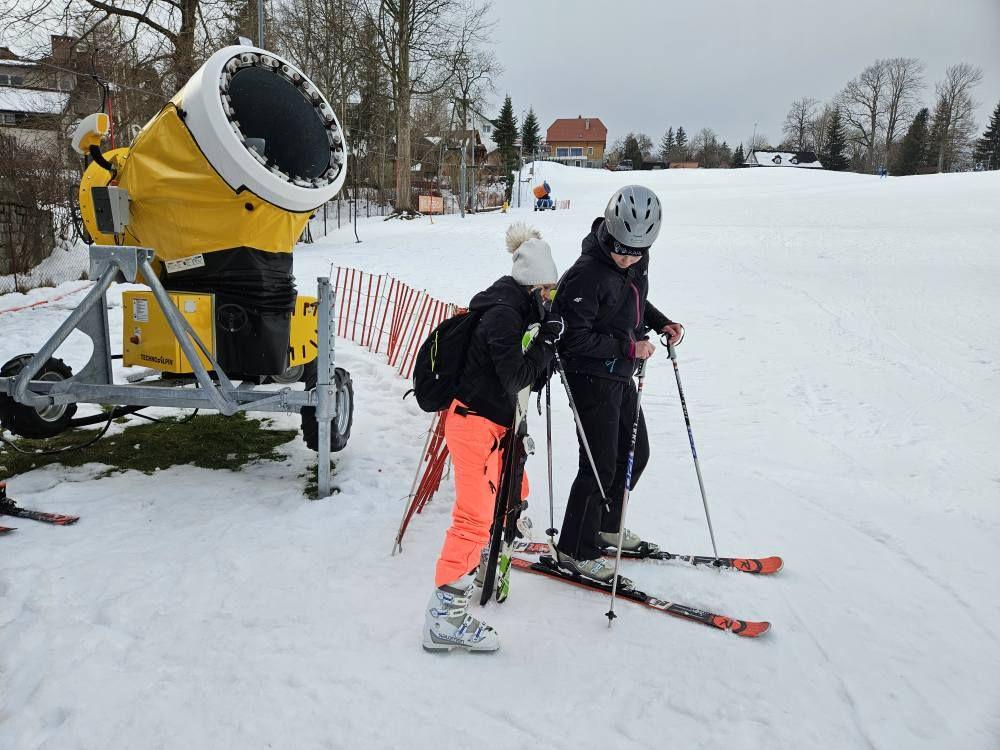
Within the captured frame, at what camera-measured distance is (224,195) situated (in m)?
3.96

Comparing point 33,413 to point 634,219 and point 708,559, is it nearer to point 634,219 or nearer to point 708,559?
point 634,219

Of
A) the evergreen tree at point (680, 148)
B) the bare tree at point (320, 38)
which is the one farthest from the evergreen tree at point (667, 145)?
the bare tree at point (320, 38)

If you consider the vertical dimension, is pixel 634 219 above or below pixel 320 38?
below

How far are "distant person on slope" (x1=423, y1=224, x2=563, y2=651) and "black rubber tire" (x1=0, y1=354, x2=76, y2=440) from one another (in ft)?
11.2

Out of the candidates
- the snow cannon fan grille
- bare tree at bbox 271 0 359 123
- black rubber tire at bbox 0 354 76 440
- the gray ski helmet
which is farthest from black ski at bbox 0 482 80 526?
bare tree at bbox 271 0 359 123

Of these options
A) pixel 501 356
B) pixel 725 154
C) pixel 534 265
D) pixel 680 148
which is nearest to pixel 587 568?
pixel 501 356

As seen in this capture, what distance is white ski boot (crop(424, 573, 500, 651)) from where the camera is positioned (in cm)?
294

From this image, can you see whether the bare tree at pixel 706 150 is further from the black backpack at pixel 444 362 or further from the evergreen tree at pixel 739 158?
the black backpack at pixel 444 362

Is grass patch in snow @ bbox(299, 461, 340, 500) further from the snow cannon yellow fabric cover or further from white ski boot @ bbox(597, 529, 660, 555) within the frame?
white ski boot @ bbox(597, 529, 660, 555)

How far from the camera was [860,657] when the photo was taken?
310cm

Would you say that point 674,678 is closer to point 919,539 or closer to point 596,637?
point 596,637

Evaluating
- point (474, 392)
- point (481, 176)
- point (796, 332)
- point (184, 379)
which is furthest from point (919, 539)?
point (481, 176)

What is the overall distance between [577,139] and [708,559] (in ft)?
356

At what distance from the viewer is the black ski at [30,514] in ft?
12.9
